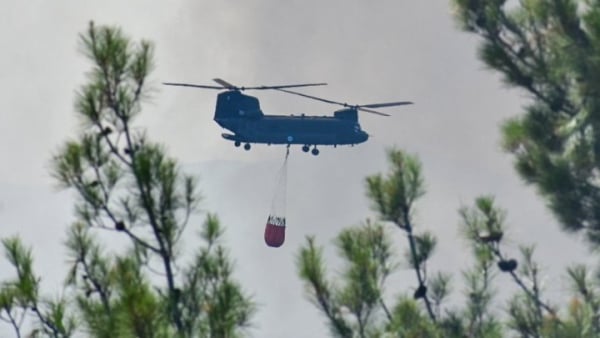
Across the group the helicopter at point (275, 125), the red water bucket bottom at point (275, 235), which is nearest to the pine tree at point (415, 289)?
the red water bucket bottom at point (275, 235)

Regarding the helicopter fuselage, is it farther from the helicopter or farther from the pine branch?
the pine branch

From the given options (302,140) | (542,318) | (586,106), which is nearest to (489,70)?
(586,106)

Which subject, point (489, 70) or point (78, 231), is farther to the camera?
point (489, 70)

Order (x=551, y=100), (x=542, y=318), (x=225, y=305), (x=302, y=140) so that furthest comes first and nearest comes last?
(x=302, y=140) < (x=551, y=100) < (x=542, y=318) < (x=225, y=305)

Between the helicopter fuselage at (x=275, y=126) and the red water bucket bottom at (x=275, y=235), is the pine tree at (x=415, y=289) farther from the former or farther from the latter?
the helicopter fuselage at (x=275, y=126)

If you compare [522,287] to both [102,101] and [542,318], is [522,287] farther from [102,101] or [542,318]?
[102,101]

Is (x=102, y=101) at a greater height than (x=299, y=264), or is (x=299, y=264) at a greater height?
(x=102, y=101)
